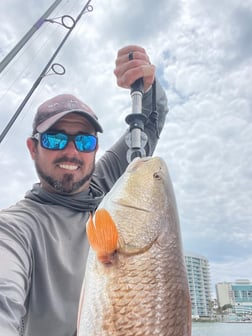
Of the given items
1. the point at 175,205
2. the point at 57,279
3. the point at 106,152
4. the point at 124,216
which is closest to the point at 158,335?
the point at 124,216

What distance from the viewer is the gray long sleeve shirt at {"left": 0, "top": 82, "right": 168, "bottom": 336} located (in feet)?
4.47

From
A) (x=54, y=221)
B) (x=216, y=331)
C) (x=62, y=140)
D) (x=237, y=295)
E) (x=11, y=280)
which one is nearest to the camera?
(x=11, y=280)

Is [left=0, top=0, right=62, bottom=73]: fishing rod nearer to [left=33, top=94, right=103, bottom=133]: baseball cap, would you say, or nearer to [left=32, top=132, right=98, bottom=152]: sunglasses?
[left=33, top=94, right=103, bottom=133]: baseball cap

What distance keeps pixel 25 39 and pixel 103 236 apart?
3345 mm

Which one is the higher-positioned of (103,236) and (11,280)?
(103,236)

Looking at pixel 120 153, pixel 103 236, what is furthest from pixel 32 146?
pixel 103 236

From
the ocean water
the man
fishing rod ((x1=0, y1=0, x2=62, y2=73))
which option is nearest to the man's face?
the man

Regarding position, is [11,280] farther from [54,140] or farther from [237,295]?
[237,295]

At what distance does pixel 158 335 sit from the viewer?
0.89 meters

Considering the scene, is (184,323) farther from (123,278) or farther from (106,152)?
(106,152)

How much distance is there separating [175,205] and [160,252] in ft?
0.82

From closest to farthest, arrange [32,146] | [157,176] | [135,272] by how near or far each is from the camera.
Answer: [135,272], [157,176], [32,146]

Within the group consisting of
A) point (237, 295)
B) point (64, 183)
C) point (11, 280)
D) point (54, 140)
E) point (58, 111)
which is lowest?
point (11, 280)

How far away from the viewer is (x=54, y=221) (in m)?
1.77
